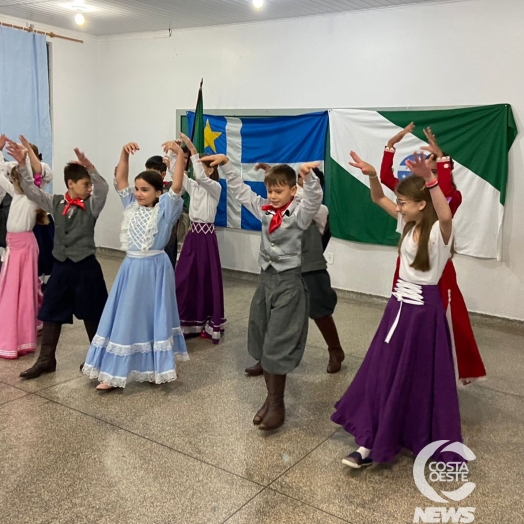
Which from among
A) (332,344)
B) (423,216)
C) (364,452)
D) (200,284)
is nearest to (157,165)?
(200,284)

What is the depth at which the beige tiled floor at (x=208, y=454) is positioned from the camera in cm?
231

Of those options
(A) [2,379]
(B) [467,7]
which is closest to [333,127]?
(B) [467,7]

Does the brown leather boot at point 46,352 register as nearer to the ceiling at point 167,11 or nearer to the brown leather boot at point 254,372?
the brown leather boot at point 254,372

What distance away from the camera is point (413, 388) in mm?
2615

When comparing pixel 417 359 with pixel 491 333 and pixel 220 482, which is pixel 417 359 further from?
pixel 491 333

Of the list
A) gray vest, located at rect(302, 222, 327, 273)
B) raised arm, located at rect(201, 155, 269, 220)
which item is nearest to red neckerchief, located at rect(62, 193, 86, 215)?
raised arm, located at rect(201, 155, 269, 220)

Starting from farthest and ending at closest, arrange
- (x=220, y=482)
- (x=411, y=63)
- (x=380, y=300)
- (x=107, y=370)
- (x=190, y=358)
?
(x=380, y=300)
(x=411, y=63)
(x=190, y=358)
(x=107, y=370)
(x=220, y=482)

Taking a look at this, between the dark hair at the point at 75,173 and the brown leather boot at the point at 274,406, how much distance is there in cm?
167

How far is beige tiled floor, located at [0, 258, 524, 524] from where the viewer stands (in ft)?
7.57

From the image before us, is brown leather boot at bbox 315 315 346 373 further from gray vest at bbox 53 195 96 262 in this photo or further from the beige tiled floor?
gray vest at bbox 53 195 96 262

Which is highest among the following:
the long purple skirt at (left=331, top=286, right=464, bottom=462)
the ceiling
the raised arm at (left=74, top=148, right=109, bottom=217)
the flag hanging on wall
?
the ceiling

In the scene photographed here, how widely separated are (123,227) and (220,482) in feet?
5.34

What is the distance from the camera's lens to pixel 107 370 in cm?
336

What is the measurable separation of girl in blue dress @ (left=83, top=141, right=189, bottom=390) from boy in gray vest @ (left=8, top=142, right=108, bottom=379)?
22 centimetres
